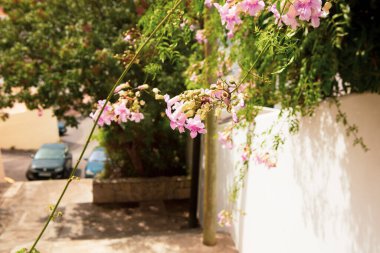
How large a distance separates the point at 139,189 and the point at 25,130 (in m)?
14.6

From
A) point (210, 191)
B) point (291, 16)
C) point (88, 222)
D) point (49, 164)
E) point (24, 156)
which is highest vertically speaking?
point (291, 16)

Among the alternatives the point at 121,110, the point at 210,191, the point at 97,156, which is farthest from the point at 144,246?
the point at 97,156

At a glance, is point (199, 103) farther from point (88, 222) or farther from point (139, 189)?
point (139, 189)

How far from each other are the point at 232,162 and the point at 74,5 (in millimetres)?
5539

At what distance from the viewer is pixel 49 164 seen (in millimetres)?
15969

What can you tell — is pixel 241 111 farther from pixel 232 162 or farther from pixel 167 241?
pixel 167 241

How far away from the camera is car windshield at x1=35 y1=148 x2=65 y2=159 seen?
54.1 ft

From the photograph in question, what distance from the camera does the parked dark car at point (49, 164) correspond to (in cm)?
1578

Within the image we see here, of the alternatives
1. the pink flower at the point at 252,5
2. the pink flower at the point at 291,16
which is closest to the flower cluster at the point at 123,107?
the pink flower at the point at 252,5

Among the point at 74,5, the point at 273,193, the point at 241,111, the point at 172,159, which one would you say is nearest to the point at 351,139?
the point at 241,111

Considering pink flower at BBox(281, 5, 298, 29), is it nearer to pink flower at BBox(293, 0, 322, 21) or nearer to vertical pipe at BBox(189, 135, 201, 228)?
pink flower at BBox(293, 0, 322, 21)

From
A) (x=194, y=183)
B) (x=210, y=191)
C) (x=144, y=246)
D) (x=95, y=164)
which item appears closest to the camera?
(x=144, y=246)

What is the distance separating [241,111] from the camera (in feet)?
13.5

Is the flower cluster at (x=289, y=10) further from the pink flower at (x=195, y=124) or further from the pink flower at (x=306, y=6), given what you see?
the pink flower at (x=195, y=124)
